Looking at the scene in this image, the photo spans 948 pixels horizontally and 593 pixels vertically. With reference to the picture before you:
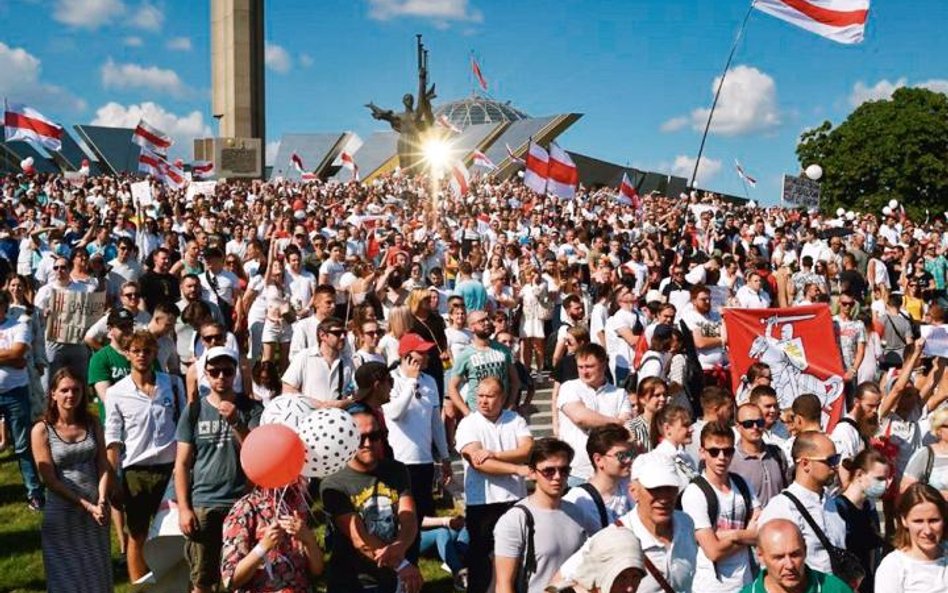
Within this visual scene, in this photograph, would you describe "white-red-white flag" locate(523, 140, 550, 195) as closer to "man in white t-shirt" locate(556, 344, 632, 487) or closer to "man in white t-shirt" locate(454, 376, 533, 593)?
"man in white t-shirt" locate(556, 344, 632, 487)

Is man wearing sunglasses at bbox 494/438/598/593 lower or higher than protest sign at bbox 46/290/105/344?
lower

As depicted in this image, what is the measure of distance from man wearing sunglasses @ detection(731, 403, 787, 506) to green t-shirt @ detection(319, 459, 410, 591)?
2075 millimetres

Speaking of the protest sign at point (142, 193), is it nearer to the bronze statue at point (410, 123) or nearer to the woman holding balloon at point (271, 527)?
the woman holding balloon at point (271, 527)

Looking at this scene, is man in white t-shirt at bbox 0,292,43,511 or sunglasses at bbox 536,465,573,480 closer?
sunglasses at bbox 536,465,573,480

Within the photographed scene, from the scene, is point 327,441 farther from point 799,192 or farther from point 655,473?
point 799,192

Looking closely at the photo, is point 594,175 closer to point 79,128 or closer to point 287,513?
point 79,128

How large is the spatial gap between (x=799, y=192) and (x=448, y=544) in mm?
21107

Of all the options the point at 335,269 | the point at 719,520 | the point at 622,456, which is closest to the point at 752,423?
the point at 719,520

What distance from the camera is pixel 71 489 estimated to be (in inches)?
204

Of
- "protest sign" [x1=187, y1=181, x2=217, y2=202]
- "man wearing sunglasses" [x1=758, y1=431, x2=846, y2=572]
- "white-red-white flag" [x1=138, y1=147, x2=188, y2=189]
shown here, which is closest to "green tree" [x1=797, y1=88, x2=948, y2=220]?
"protest sign" [x1=187, y1=181, x2=217, y2=202]

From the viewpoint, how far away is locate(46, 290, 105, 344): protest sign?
866cm

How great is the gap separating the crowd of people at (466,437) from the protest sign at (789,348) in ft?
0.70

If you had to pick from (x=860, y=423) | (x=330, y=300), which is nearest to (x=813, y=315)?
(x=860, y=423)

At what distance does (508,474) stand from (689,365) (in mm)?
3420
